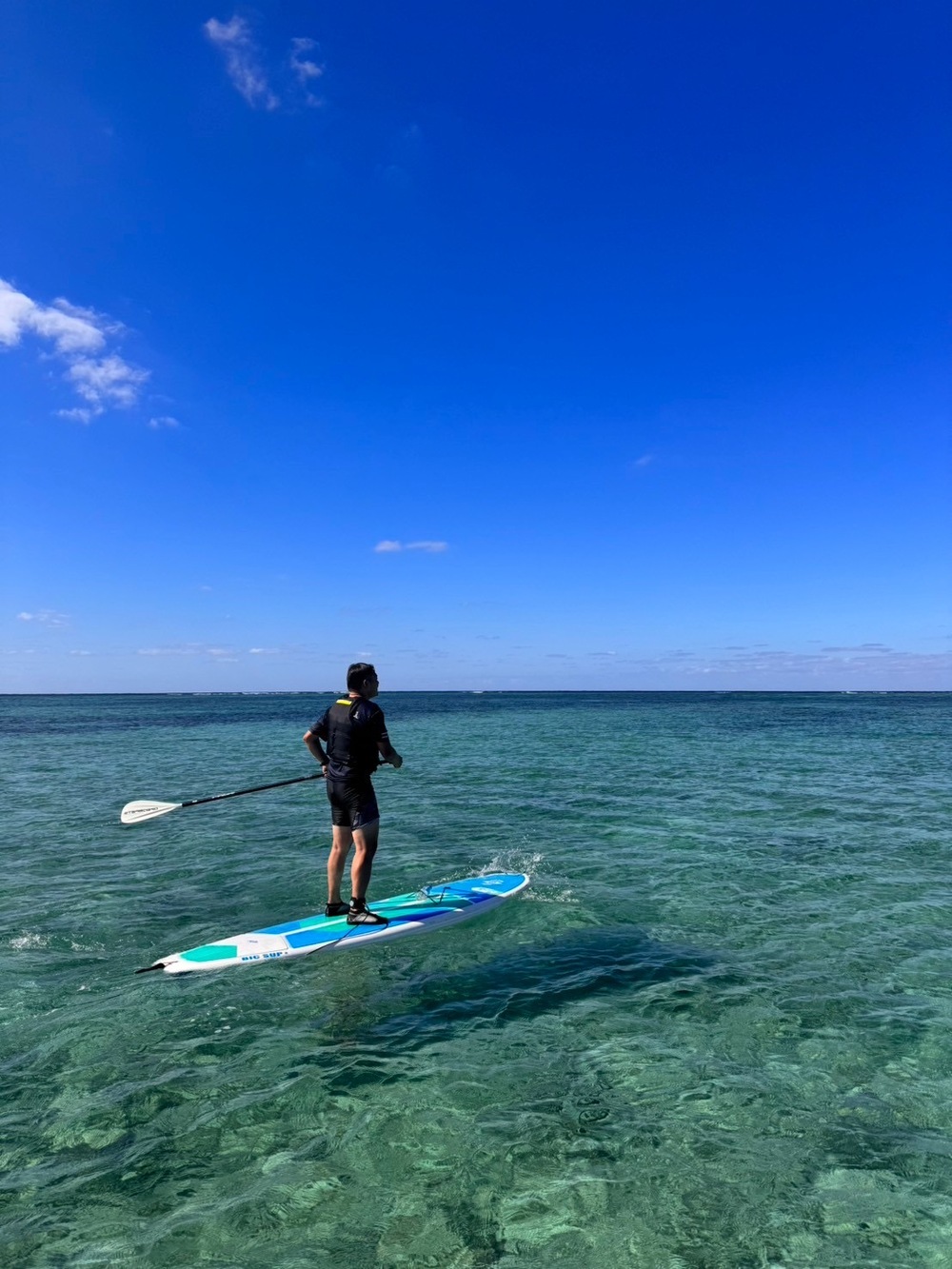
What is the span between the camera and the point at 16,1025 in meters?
7.39

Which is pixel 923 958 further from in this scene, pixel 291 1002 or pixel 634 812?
pixel 634 812

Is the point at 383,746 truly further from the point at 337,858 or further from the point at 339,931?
the point at 339,931

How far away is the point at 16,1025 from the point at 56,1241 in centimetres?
366

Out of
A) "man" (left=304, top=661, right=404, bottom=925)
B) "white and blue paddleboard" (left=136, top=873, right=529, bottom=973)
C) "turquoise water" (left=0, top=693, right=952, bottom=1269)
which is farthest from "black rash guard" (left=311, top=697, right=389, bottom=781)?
"turquoise water" (left=0, top=693, right=952, bottom=1269)

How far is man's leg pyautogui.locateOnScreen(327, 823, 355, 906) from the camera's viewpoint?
9352 millimetres

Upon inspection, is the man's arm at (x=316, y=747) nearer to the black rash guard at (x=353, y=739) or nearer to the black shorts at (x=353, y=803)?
the black rash guard at (x=353, y=739)

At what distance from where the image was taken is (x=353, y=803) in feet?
30.2

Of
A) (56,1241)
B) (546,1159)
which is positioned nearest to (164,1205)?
(56,1241)

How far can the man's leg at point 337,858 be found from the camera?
9.35 meters

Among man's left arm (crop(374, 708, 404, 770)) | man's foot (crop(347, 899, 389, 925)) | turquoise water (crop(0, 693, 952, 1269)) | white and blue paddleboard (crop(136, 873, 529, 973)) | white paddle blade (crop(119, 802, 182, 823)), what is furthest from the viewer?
white paddle blade (crop(119, 802, 182, 823))

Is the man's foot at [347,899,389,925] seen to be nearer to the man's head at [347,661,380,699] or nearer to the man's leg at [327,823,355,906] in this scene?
the man's leg at [327,823,355,906]

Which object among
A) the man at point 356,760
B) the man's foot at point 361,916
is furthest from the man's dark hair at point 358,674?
the man's foot at point 361,916

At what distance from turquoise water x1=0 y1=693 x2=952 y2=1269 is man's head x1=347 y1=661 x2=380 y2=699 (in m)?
3.58

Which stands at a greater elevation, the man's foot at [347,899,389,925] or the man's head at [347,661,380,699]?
the man's head at [347,661,380,699]
